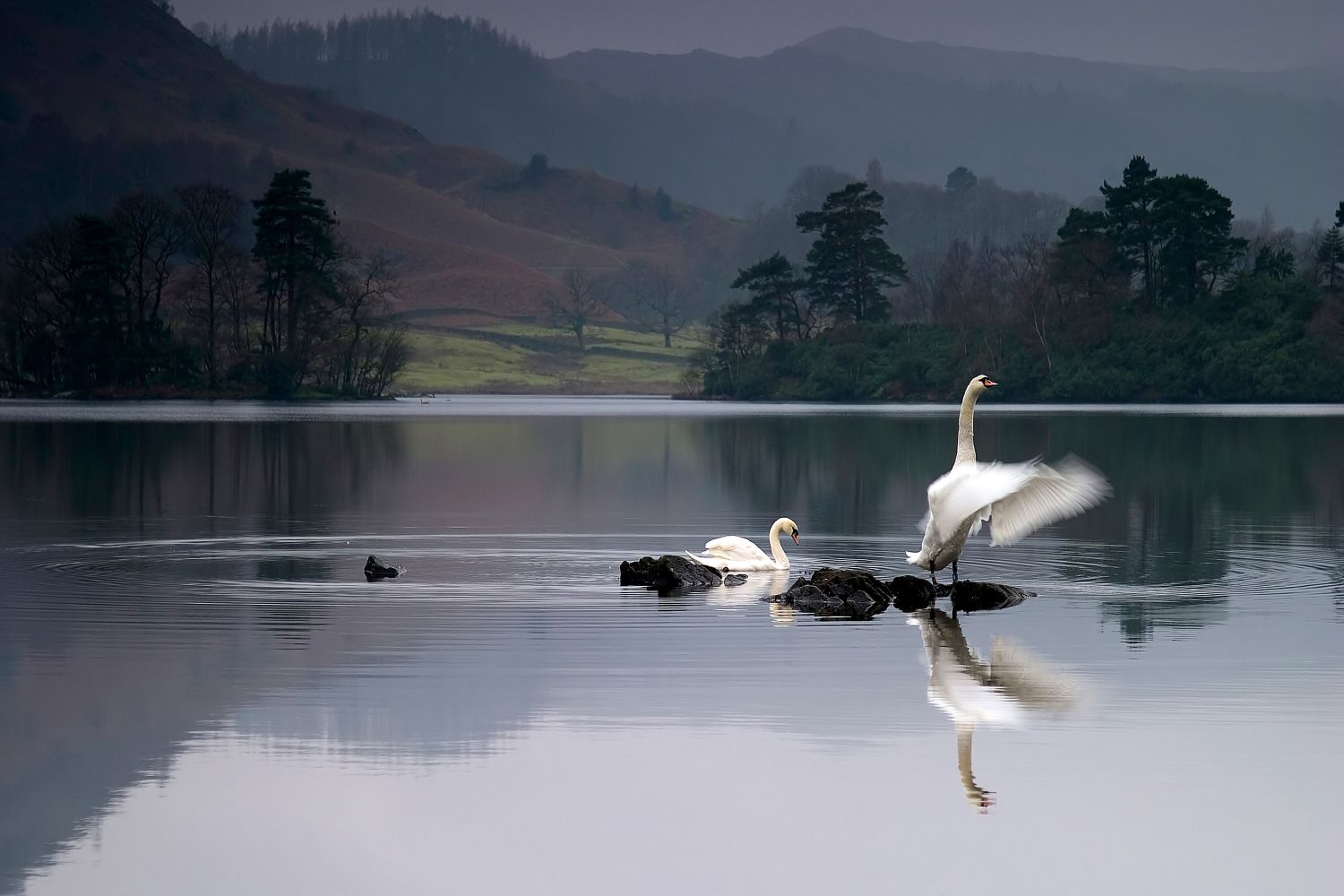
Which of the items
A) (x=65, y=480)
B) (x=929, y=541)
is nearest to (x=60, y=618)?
(x=929, y=541)

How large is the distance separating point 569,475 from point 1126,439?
90.7ft

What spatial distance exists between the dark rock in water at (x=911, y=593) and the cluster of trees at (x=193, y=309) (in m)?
110

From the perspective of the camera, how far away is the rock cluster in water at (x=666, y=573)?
878 inches

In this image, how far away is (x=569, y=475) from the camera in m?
47.4

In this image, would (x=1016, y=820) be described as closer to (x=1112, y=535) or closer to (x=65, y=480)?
(x=1112, y=535)

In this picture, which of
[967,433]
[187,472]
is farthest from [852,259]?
[967,433]

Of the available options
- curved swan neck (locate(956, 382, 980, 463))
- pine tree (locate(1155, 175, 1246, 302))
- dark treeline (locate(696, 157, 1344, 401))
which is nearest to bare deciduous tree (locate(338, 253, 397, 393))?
dark treeline (locate(696, 157, 1344, 401))

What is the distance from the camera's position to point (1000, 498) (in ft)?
67.9

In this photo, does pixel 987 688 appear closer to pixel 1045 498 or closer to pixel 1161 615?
pixel 1161 615

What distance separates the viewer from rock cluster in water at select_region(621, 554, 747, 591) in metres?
22.3

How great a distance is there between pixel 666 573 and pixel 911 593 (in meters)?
3.25

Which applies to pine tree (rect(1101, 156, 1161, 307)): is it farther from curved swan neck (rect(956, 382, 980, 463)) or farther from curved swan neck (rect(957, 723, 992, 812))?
curved swan neck (rect(957, 723, 992, 812))

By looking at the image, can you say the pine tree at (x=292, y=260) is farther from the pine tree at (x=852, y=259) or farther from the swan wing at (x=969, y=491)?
the swan wing at (x=969, y=491)

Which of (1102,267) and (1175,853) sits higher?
(1102,267)
